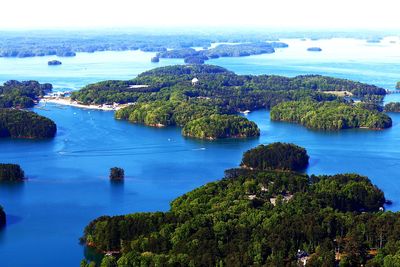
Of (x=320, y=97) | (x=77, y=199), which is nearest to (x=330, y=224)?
(x=77, y=199)

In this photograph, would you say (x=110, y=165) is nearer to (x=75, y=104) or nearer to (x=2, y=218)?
(x=2, y=218)

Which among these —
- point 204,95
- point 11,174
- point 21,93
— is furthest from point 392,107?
point 11,174

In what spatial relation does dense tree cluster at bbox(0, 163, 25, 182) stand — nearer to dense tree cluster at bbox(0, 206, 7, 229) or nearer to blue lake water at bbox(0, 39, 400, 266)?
blue lake water at bbox(0, 39, 400, 266)

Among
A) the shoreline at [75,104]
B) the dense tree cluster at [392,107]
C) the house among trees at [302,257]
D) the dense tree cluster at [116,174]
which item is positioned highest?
the dense tree cluster at [392,107]

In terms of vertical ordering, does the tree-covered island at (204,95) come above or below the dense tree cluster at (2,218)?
above

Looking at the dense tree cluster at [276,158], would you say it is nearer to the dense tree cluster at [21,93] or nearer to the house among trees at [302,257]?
the house among trees at [302,257]

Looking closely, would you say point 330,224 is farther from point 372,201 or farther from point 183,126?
point 183,126

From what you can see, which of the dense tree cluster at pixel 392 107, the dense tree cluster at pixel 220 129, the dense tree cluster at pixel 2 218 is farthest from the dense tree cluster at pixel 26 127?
the dense tree cluster at pixel 392 107

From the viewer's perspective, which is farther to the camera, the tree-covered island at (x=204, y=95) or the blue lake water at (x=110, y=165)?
the tree-covered island at (x=204, y=95)
